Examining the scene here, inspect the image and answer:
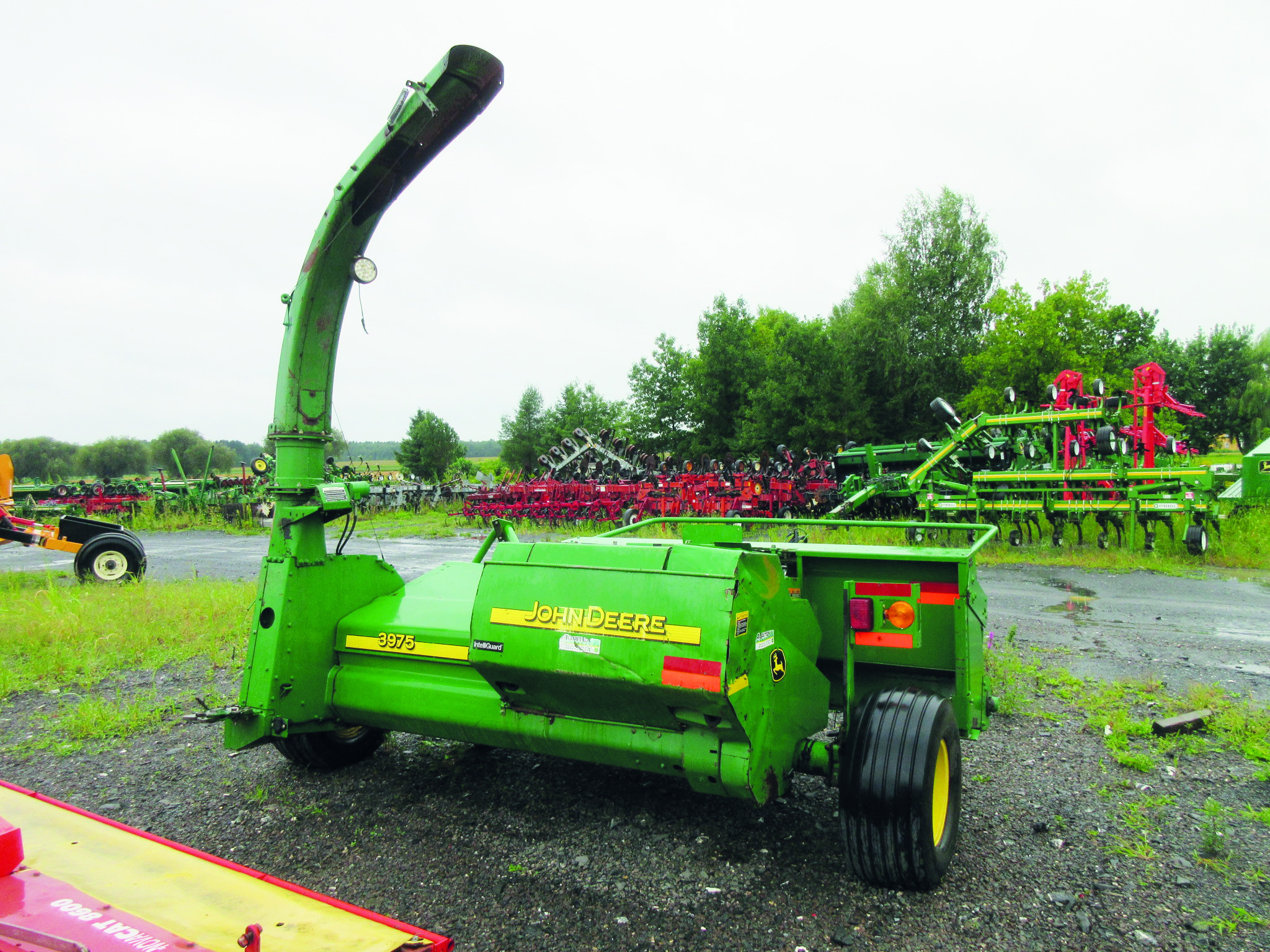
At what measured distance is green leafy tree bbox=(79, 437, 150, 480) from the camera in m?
59.0

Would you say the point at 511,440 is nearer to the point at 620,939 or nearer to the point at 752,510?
the point at 752,510

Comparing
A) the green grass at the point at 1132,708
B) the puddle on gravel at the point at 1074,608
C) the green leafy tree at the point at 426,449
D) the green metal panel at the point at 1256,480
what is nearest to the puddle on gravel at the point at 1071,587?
the puddle on gravel at the point at 1074,608

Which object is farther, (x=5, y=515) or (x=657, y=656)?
(x=5, y=515)

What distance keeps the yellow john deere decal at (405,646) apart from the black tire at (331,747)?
0.53 meters

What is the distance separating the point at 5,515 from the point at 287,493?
9.41m

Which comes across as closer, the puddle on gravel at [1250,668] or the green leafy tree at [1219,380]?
the puddle on gravel at [1250,668]

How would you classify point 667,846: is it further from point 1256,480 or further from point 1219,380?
point 1219,380

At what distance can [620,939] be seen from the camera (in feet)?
8.80

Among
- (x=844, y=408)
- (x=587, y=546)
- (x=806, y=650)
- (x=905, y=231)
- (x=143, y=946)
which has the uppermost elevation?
(x=905, y=231)

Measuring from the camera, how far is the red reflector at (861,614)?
348cm

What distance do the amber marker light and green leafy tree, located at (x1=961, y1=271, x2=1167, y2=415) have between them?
28.5 m

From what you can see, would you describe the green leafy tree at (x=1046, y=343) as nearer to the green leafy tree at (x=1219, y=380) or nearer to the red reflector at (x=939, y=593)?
the green leafy tree at (x=1219, y=380)

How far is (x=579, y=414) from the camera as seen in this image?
54.3 m

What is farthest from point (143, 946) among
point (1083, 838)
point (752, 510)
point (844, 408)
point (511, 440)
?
point (511, 440)
